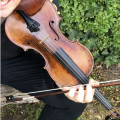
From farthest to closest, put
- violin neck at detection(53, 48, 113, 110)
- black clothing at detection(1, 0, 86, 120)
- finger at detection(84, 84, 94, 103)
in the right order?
black clothing at detection(1, 0, 86, 120) < violin neck at detection(53, 48, 113, 110) < finger at detection(84, 84, 94, 103)

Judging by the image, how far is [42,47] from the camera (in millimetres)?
1257

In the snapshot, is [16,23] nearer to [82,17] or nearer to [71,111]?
[71,111]

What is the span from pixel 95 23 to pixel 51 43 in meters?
0.68

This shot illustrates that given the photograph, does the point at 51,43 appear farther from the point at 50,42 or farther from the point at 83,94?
the point at 83,94

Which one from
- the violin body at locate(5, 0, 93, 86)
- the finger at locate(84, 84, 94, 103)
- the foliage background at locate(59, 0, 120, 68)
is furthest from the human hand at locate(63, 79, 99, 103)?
the foliage background at locate(59, 0, 120, 68)

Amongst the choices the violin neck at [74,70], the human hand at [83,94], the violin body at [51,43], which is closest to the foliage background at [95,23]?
the violin body at [51,43]

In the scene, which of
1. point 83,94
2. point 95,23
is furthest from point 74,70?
point 95,23

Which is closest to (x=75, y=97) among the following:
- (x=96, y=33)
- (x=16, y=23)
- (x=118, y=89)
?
(x=16, y=23)

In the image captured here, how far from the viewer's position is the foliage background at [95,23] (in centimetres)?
175

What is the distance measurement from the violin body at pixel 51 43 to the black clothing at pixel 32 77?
0.11 m

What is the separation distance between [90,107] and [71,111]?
0.74 metres

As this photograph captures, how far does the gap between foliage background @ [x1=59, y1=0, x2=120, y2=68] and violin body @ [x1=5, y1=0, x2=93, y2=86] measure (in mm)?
515

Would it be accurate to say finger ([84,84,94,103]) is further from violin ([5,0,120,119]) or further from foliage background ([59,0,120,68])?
foliage background ([59,0,120,68])

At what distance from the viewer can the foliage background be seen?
1.75 metres
